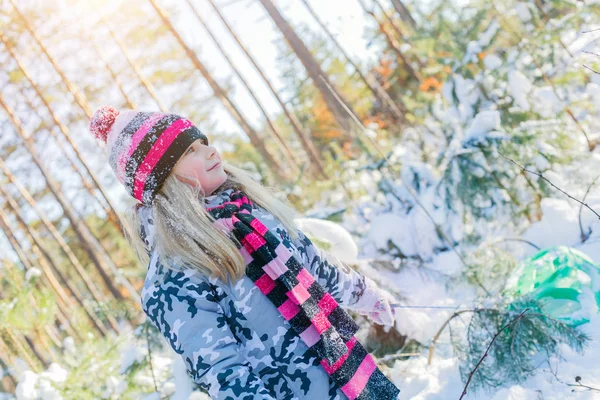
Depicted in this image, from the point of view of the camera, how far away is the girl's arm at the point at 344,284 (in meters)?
1.87

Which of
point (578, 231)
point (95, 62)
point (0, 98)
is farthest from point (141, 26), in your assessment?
point (578, 231)

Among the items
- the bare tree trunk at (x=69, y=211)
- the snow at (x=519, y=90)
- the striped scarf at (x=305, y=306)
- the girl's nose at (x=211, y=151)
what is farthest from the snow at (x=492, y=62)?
the bare tree trunk at (x=69, y=211)

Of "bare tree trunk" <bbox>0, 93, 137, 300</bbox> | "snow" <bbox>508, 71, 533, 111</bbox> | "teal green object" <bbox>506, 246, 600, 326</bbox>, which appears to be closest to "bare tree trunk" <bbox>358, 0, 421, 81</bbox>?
"snow" <bbox>508, 71, 533, 111</bbox>

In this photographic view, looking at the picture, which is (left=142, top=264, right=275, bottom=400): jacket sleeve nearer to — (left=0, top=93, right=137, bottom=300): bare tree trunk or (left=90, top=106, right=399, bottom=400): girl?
(left=90, top=106, right=399, bottom=400): girl

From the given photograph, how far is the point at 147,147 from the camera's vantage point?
1.69 m

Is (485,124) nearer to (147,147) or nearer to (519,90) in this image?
(519,90)

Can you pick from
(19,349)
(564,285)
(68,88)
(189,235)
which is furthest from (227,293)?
(68,88)

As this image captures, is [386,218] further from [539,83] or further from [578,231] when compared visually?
[539,83]

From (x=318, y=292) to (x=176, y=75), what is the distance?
13949 mm

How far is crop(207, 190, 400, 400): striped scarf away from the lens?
59.4 inches

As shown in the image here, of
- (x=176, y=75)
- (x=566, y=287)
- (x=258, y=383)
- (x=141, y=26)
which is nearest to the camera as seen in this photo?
(x=258, y=383)

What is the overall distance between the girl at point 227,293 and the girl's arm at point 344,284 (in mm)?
172

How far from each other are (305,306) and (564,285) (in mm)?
1532

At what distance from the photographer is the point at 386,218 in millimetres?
4266
